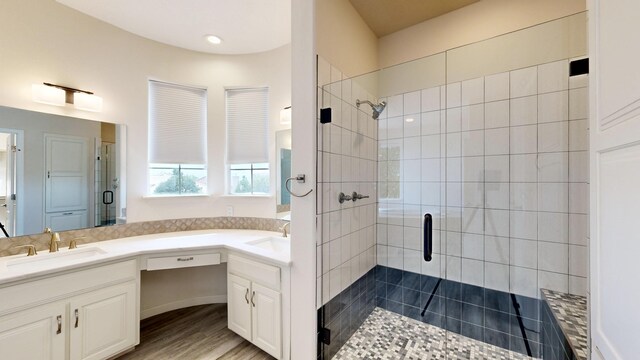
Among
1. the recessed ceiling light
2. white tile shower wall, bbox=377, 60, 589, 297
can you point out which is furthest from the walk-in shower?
the recessed ceiling light

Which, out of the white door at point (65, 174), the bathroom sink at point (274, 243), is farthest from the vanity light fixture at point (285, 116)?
the white door at point (65, 174)

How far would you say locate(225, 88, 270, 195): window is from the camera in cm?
277

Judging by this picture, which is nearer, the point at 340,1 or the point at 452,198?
the point at 340,1

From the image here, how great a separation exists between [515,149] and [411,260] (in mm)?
1232

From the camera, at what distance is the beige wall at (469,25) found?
189 cm

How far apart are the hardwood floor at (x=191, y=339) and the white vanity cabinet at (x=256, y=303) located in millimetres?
139

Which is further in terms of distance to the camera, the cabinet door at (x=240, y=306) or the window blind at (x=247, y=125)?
the window blind at (x=247, y=125)

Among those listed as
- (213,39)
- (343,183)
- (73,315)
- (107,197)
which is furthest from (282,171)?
(73,315)

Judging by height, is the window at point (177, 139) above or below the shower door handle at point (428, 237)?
above

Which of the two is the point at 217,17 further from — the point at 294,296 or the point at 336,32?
the point at 294,296

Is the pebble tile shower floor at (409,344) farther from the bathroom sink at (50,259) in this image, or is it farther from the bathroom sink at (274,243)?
the bathroom sink at (50,259)

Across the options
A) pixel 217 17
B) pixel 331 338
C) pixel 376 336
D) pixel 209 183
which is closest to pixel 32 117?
pixel 209 183

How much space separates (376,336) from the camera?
2.04 m

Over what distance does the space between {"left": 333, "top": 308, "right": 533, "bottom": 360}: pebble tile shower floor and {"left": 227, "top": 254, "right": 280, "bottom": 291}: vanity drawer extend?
0.74 metres
